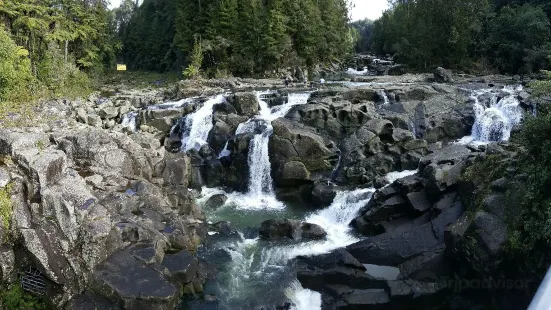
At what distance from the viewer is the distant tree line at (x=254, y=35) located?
50.8m

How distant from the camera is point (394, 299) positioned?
46.0 ft

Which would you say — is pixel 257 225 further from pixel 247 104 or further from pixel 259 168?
pixel 247 104

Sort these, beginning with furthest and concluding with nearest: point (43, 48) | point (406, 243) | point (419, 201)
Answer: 1. point (43, 48)
2. point (419, 201)
3. point (406, 243)

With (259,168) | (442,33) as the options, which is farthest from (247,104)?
(442,33)

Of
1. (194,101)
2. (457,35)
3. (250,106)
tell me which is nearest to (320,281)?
(250,106)

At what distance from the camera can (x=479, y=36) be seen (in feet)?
164

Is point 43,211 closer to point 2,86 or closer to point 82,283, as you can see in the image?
point 82,283

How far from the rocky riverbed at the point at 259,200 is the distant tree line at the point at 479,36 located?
1462cm

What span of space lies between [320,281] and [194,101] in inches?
800

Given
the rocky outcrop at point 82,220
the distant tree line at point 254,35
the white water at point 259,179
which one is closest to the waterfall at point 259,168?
the white water at point 259,179

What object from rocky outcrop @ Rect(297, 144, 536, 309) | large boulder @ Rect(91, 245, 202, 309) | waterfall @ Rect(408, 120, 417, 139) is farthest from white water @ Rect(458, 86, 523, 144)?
large boulder @ Rect(91, 245, 202, 309)

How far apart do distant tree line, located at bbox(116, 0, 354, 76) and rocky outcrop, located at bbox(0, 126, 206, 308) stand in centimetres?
3180

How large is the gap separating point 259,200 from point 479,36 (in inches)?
1540

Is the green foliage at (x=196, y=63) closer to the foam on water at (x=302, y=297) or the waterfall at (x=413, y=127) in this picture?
the waterfall at (x=413, y=127)
